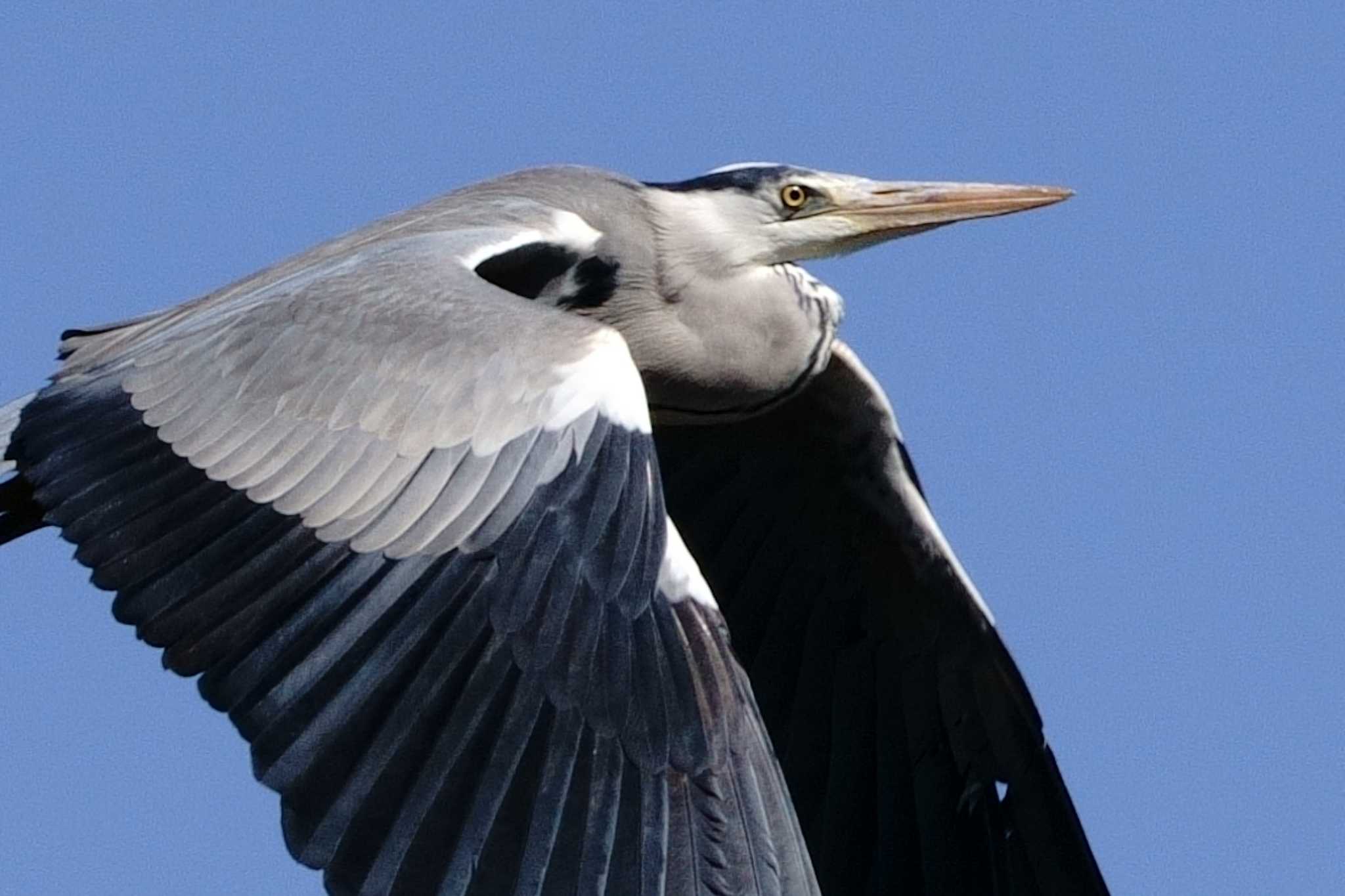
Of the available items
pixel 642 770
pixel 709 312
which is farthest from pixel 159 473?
pixel 709 312

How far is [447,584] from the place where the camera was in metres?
4.99

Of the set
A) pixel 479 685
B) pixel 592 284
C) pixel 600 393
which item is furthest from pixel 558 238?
pixel 479 685

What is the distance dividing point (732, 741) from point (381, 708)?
0.68 m

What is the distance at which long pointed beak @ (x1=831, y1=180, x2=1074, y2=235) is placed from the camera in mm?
6977

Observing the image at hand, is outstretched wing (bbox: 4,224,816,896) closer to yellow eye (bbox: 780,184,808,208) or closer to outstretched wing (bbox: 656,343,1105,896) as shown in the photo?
yellow eye (bbox: 780,184,808,208)

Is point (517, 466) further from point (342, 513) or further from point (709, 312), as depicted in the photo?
point (709, 312)

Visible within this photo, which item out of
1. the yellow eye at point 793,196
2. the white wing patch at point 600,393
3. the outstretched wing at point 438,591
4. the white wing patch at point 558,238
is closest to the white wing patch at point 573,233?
the white wing patch at point 558,238

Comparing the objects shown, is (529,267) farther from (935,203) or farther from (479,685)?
(479,685)

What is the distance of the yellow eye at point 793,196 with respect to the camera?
6867 mm

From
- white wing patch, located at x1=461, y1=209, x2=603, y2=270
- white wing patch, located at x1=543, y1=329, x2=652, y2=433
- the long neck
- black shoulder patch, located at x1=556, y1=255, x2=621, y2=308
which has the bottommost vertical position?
the long neck

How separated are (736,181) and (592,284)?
1.92ft

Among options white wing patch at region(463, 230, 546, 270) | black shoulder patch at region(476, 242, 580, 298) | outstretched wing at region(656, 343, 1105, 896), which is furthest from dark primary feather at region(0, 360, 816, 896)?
outstretched wing at region(656, 343, 1105, 896)

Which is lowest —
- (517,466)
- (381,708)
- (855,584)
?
(855,584)

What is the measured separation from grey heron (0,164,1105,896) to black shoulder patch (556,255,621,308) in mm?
11
